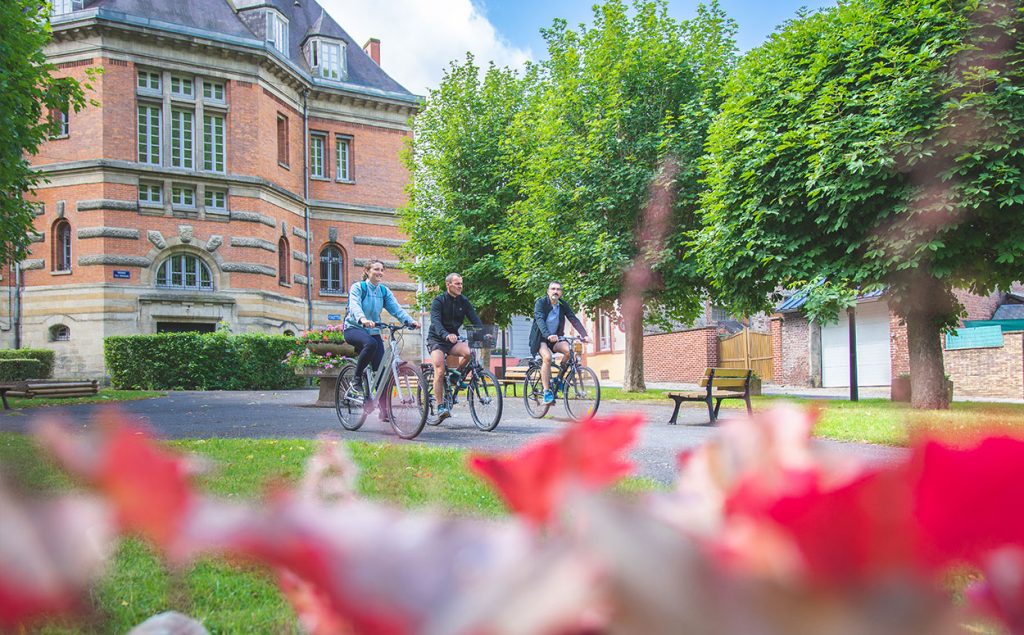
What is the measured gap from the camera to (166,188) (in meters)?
24.3

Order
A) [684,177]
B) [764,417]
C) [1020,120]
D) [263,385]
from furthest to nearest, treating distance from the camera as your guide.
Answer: [263,385], [684,177], [1020,120], [764,417]

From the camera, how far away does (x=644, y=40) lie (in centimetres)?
1909

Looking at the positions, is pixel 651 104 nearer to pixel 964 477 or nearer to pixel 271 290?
pixel 271 290

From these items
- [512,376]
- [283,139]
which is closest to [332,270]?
[283,139]

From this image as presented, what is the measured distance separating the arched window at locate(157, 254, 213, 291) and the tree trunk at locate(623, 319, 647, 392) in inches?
585

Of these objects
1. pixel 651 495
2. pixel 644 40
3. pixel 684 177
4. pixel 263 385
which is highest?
pixel 644 40

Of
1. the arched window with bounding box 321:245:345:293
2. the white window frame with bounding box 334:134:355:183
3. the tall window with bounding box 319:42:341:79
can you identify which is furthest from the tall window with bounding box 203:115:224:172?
the tall window with bounding box 319:42:341:79

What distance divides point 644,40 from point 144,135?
17.3m

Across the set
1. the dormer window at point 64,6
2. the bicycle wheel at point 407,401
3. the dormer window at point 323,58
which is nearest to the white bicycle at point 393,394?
the bicycle wheel at point 407,401

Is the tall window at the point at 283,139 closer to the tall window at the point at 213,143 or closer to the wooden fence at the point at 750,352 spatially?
the tall window at the point at 213,143

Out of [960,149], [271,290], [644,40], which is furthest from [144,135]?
[960,149]

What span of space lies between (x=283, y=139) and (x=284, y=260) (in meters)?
4.94

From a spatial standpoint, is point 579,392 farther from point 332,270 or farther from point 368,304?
point 332,270

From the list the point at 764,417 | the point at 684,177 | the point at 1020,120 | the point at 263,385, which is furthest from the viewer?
the point at 263,385
